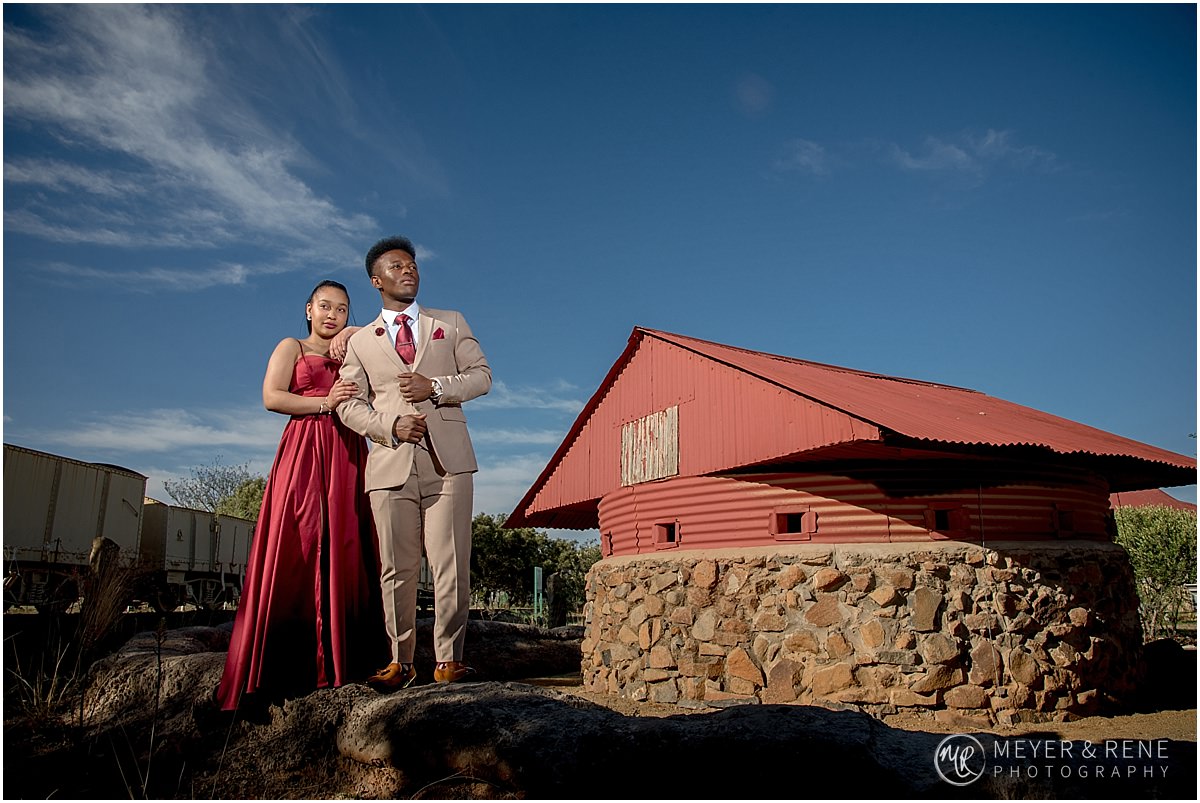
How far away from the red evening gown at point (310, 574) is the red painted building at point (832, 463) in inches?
216

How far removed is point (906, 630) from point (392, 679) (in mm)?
7132

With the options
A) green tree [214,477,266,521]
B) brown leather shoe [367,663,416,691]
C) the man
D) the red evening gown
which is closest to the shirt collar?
the man

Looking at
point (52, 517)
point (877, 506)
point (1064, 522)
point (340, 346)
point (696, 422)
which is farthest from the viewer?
point (52, 517)

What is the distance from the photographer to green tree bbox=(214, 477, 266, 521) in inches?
1560

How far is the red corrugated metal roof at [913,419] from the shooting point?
840cm

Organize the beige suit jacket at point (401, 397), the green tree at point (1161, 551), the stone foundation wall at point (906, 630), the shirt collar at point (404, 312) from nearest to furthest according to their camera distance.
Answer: the beige suit jacket at point (401, 397) < the shirt collar at point (404, 312) < the stone foundation wall at point (906, 630) < the green tree at point (1161, 551)

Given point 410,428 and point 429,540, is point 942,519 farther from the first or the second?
point 410,428

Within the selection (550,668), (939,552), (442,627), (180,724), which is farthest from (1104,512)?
(180,724)

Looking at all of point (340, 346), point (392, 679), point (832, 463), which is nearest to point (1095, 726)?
point (832, 463)

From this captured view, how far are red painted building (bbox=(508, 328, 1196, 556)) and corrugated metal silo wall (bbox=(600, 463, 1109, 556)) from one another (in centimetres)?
2

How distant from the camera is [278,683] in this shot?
3.98 metres

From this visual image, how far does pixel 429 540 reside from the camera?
3.93m

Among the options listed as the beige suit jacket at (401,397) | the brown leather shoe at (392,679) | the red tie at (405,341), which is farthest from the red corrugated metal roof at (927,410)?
the brown leather shoe at (392,679)
